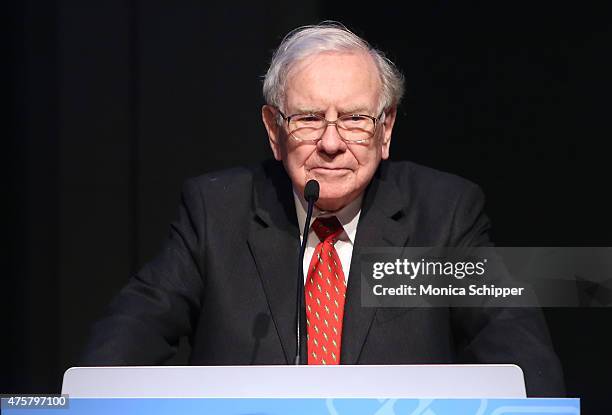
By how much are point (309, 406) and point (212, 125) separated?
152 cm

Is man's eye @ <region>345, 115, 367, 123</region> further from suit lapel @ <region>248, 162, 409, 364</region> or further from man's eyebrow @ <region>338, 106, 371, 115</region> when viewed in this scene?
suit lapel @ <region>248, 162, 409, 364</region>

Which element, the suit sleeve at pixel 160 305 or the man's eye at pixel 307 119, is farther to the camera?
the man's eye at pixel 307 119

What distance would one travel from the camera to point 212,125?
2662 mm

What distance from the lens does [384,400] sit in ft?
4.07

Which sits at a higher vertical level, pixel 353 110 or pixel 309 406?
pixel 353 110

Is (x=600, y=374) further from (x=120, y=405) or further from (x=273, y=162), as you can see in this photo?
(x=120, y=405)

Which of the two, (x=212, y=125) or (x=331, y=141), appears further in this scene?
(x=212, y=125)

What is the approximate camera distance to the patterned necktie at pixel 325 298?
1873mm

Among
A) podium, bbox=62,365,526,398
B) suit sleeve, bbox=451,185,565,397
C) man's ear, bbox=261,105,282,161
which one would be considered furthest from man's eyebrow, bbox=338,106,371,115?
podium, bbox=62,365,526,398

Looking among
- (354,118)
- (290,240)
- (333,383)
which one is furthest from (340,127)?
(333,383)

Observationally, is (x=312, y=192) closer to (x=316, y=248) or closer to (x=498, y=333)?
(x=316, y=248)

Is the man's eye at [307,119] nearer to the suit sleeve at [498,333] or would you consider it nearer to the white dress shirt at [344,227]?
the white dress shirt at [344,227]

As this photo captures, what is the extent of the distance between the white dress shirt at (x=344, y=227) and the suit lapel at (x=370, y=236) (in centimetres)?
2

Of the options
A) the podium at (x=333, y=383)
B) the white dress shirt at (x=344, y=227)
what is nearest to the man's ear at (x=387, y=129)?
the white dress shirt at (x=344, y=227)
